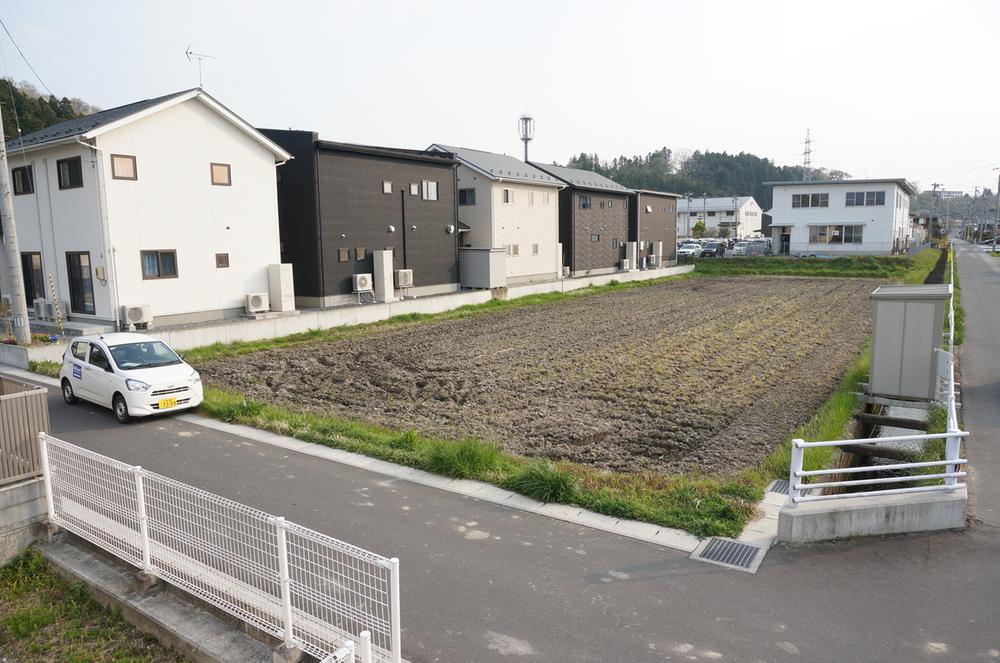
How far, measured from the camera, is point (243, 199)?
70.4 feet

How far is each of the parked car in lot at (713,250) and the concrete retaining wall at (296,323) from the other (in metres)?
29.6

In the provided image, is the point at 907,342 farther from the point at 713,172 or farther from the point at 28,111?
the point at 713,172

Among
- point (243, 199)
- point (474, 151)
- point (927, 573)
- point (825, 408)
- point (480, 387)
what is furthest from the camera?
point (474, 151)

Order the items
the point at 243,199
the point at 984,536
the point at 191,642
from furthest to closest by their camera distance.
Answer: the point at 243,199, the point at 984,536, the point at 191,642

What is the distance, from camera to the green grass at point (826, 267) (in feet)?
136

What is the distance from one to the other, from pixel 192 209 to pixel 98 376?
9.76 metres

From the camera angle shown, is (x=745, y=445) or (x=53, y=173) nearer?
(x=745, y=445)

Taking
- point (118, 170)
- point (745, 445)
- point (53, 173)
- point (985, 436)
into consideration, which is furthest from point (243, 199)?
point (985, 436)

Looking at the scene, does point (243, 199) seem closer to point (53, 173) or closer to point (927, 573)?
point (53, 173)

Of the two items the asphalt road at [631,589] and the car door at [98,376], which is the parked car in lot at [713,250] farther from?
the car door at [98,376]

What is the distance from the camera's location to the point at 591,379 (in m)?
14.7

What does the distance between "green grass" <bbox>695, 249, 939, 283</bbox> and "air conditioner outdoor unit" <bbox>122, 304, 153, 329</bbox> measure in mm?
37314

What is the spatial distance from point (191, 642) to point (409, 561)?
1958mm

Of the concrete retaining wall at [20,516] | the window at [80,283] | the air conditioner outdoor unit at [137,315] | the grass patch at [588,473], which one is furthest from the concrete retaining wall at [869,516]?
the window at [80,283]
